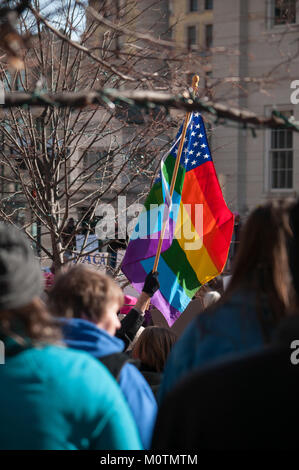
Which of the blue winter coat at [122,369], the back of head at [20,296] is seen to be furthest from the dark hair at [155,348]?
the back of head at [20,296]

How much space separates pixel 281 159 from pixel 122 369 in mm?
17280

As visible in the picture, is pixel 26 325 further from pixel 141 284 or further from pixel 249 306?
pixel 141 284

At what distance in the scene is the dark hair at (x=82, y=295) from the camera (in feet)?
7.93

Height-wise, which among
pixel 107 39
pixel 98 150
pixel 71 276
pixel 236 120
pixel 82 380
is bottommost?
pixel 82 380

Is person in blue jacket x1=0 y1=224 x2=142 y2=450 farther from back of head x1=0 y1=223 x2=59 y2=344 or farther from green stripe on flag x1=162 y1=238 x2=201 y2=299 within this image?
green stripe on flag x1=162 y1=238 x2=201 y2=299

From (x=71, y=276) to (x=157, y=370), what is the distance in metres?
1.25

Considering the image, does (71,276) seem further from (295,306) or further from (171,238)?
(171,238)

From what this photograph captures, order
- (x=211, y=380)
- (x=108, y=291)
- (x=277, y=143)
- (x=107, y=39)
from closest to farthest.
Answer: (x=211, y=380), (x=108, y=291), (x=107, y=39), (x=277, y=143)

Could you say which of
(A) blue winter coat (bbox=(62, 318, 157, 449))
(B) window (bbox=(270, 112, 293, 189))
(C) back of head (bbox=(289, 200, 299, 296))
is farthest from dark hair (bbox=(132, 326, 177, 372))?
(B) window (bbox=(270, 112, 293, 189))

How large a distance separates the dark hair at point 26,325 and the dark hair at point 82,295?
0.39m

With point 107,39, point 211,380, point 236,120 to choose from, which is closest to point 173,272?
point 236,120

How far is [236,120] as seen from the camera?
2.85 m

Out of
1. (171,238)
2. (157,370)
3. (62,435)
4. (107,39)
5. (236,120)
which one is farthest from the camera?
(107,39)

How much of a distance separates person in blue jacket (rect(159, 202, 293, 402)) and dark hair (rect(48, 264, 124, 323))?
495 mm
